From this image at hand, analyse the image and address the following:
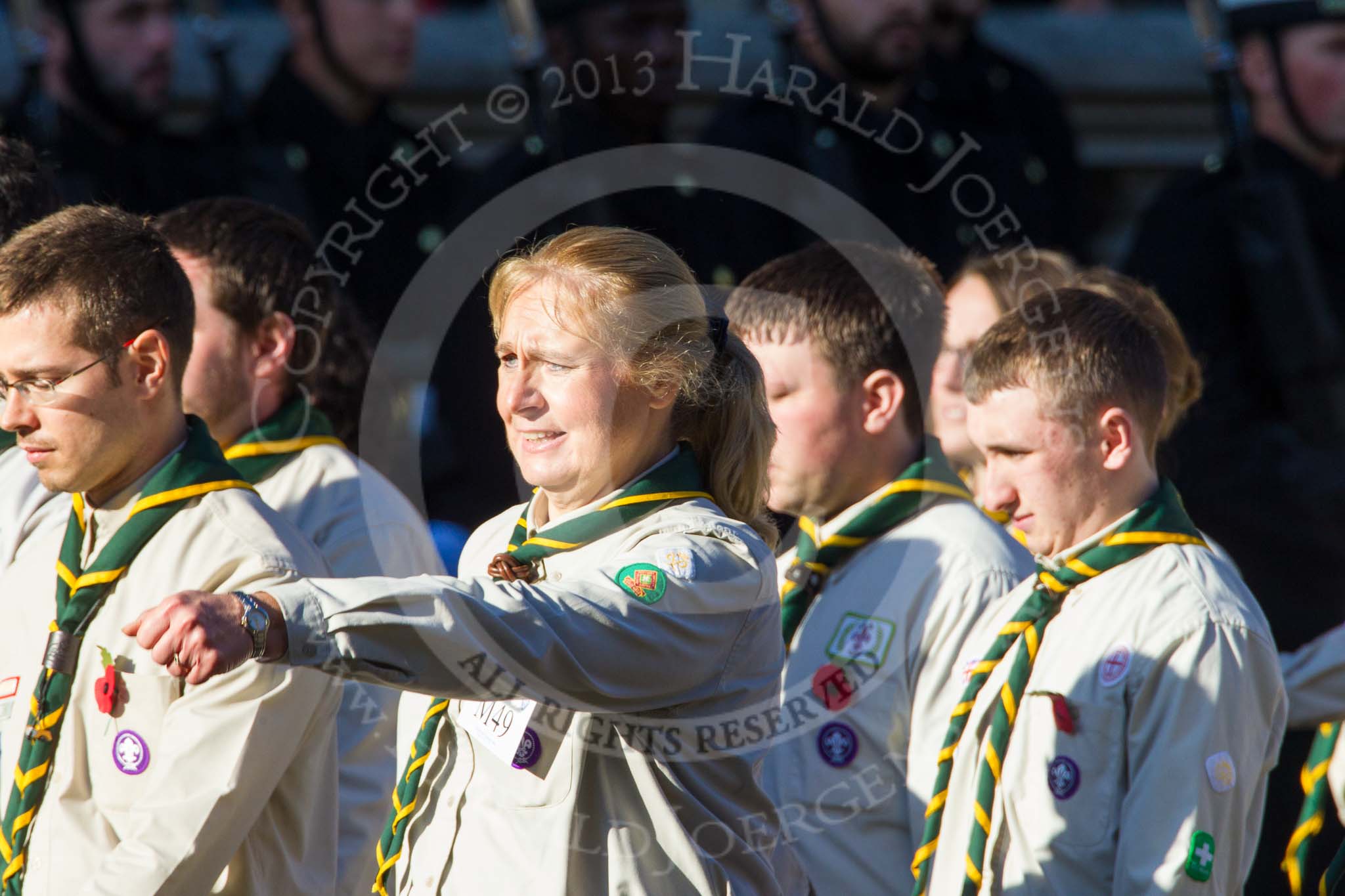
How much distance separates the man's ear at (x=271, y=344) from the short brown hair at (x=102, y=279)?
653 mm

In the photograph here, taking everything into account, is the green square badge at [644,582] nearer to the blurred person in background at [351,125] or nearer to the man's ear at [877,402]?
the man's ear at [877,402]

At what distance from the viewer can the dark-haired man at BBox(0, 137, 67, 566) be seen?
10.5 feet

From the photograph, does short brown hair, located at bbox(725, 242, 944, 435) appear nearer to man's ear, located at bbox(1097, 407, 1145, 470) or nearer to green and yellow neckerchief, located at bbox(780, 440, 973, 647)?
green and yellow neckerchief, located at bbox(780, 440, 973, 647)

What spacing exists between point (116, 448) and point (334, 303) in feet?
3.72

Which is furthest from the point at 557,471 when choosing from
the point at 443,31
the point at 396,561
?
the point at 443,31

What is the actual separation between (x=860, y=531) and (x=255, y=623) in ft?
5.45

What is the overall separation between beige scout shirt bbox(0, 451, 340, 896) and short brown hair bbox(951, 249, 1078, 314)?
6.00 ft

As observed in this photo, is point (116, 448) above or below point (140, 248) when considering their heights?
below

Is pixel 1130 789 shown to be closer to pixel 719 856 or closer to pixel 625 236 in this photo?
pixel 719 856

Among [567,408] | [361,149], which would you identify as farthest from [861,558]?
[361,149]

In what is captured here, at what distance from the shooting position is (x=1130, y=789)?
2.84 metres

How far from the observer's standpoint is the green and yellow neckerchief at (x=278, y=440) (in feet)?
11.7

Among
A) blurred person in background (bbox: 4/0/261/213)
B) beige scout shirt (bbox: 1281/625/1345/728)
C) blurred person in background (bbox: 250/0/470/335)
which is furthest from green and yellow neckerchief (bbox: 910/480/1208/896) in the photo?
blurred person in background (bbox: 4/0/261/213)

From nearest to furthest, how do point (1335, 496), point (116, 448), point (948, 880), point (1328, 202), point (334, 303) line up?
point (116, 448) → point (948, 880) → point (334, 303) → point (1335, 496) → point (1328, 202)
